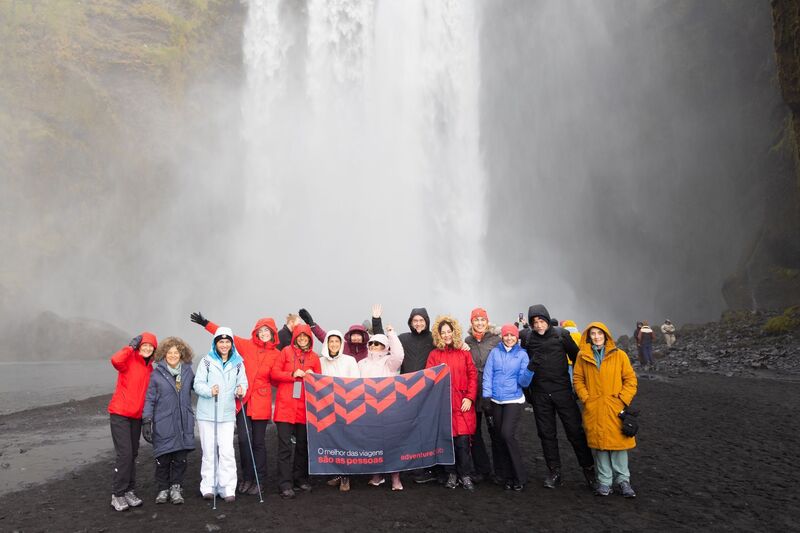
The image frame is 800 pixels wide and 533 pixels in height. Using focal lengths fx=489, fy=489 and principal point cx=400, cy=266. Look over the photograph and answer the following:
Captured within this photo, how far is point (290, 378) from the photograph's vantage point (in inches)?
242

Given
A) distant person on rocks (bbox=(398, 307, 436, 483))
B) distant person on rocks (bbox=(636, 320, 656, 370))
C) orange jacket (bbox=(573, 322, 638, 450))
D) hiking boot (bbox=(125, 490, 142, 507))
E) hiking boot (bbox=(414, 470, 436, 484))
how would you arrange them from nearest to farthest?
orange jacket (bbox=(573, 322, 638, 450)) < hiking boot (bbox=(125, 490, 142, 507)) < hiking boot (bbox=(414, 470, 436, 484)) < distant person on rocks (bbox=(398, 307, 436, 483)) < distant person on rocks (bbox=(636, 320, 656, 370))

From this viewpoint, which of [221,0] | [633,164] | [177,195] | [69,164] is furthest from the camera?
[221,0]

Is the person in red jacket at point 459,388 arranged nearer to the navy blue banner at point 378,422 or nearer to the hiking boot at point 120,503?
the navy blue banner at point 378,422

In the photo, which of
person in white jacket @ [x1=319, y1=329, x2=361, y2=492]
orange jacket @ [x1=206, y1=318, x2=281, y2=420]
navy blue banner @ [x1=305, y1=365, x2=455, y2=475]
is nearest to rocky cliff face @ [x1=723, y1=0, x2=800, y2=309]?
navy blue banner @ [x1=305, y1=365, x2=455, y2=475]

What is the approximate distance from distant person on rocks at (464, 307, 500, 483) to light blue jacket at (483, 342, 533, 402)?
42 centimetres

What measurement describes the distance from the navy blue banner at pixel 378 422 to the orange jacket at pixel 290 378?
13 centimetres

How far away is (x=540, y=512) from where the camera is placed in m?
5.18

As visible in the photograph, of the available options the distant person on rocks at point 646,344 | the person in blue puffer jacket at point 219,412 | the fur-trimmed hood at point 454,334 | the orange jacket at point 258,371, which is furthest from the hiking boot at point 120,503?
the distant person on rocks at point 646,344

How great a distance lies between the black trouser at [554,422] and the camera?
583 centimetres

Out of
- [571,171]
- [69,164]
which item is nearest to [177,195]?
[69,164]

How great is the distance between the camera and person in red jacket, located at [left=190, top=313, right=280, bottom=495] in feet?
20.2

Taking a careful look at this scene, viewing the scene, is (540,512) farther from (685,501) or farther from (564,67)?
(564,67)

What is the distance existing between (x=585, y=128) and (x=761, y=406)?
3888 centimetres

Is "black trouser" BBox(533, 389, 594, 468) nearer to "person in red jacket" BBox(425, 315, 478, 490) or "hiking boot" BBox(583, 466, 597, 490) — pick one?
"hiking boot" BBox(583, 466, 597, 490)
